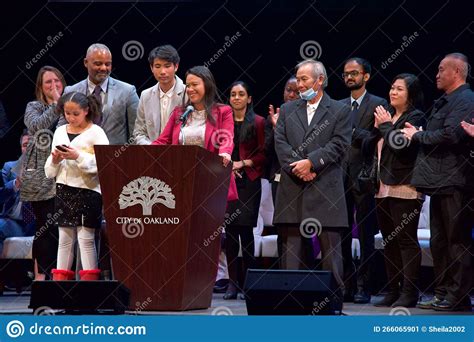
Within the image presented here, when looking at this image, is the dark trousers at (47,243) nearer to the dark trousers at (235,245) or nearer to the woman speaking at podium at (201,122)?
the woman speaking at podium at (201,122)

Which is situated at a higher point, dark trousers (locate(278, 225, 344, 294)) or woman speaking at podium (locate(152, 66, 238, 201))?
woman speaking at podium (locate(152, 66, 238, 201))

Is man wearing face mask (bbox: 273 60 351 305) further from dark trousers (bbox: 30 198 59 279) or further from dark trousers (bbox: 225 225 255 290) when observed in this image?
dark trousers (bbox: 30 198 59 279)

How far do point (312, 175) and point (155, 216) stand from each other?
3.07 ft

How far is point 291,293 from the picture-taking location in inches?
161

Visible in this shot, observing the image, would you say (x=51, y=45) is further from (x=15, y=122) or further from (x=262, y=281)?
(x=262, y=281)

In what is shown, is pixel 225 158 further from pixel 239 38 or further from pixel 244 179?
pixel 239 38

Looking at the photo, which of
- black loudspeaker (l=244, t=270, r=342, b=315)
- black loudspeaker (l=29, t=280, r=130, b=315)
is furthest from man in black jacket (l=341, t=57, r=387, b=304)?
black loudspeaker (l=29, t=280, r=130, b=315)

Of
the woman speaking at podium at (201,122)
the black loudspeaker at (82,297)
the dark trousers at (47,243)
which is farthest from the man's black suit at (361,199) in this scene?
the black loudspeaker at (82,297)

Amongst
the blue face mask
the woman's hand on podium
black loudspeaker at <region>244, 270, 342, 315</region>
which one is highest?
the blue face mask

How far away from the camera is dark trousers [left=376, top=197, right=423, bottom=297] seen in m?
5.41

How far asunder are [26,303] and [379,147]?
94.5 inches

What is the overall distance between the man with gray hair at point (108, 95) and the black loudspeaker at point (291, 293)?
1741mm

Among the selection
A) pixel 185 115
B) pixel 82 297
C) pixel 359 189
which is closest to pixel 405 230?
pixel 359 189

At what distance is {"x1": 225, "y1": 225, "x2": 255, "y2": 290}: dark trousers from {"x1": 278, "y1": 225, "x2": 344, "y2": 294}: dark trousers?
83cm
